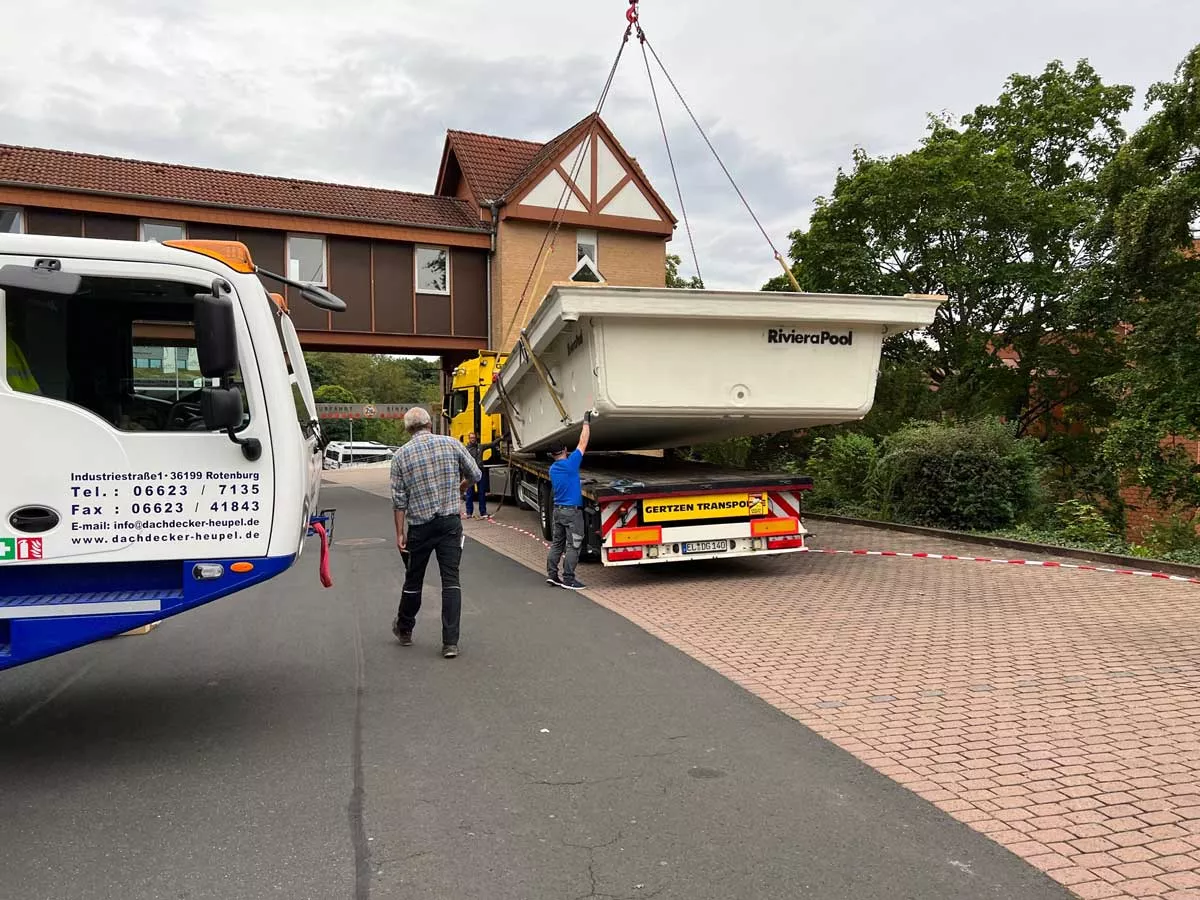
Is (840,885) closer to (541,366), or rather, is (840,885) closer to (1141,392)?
(541,366)

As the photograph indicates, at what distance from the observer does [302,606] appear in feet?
27.7

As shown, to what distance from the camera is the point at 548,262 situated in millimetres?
25109

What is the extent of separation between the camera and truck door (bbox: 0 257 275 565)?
159 inches

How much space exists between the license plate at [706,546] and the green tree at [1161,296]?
7.14 meters

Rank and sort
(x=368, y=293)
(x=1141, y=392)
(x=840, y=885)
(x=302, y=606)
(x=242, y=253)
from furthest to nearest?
(x=368, y=293)
(x=1141, y=392)
(x=302, y=606)
(x=242, y=253)
(x=840, y=885)

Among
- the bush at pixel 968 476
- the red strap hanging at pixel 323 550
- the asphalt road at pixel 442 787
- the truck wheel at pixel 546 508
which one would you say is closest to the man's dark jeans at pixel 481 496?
the truck wheel at pixel 546 508

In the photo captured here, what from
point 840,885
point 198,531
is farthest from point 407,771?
point 840,885

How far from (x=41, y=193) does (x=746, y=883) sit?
2328 centimetres

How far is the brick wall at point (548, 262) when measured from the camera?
24562 mm

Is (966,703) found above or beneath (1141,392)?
beneath

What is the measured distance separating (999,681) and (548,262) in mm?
21058

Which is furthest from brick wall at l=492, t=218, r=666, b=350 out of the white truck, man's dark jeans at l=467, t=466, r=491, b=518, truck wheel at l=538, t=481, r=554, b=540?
the white truck

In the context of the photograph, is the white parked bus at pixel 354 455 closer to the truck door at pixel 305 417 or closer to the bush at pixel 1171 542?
the bush at pixel 1171 542

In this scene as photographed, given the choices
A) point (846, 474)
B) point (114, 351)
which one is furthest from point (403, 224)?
point (114, 351)
